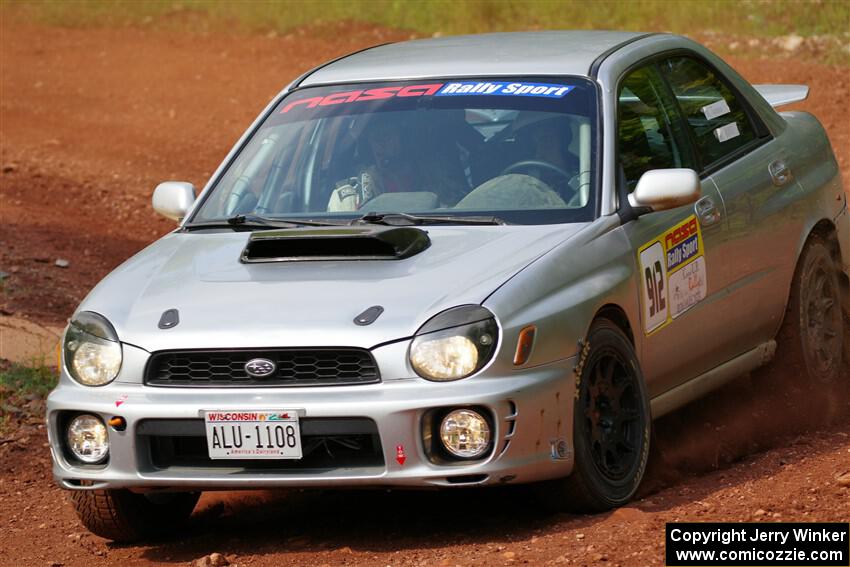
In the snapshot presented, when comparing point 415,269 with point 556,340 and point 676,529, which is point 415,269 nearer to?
point 556,340

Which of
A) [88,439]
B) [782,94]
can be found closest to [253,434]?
[88,439]

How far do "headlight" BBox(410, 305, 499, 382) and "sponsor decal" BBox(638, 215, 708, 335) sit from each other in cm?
100

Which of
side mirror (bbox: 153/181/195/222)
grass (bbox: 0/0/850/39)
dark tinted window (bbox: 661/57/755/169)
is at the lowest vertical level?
side mirror (bbox: 153/181/195/222)

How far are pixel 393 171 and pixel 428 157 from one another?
0.14m

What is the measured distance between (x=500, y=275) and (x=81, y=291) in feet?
17.4

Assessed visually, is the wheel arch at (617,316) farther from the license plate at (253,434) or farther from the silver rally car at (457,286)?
the license plate at (253,434)

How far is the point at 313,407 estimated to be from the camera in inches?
198

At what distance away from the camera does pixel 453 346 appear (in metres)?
4.99

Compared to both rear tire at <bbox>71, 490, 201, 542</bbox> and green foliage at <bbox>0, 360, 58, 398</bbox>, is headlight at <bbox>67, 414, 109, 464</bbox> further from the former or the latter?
green foliage at <bbox>0, 360, 58, 398</bbox>

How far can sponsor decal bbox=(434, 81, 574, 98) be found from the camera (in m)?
6.23

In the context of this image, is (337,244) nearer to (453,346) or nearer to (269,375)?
(269,375)

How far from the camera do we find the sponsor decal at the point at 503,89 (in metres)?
6.23

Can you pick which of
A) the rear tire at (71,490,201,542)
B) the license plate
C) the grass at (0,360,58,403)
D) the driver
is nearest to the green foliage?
the grass at (0,360,58,403)

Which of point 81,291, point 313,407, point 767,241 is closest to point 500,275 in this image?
point 313,407
